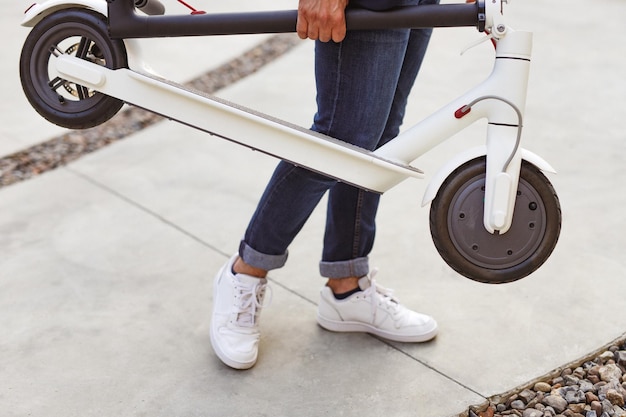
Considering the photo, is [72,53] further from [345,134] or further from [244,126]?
[345,134]

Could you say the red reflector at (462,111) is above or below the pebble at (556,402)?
above

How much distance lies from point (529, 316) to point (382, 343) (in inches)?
17.7

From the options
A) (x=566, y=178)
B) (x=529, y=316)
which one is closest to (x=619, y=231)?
(x=566, y=178)

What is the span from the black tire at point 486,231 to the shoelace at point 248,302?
0.64m

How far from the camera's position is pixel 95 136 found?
12.8ft

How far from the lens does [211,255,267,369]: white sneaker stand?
93.0 inches

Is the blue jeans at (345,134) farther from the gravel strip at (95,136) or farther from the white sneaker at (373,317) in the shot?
the gravel strip at (95,136)

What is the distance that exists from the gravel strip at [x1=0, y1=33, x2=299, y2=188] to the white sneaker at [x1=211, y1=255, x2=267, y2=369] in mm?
1408

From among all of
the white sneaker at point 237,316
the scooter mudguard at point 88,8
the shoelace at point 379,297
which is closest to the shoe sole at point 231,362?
the white sneaker at point 237,316

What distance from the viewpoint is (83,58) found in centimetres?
199

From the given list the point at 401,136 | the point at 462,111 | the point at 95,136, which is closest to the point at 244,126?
the point at 401,136

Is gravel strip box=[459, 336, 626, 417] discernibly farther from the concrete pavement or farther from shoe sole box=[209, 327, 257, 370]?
shoe sole box=[209, 327, 257, 370]

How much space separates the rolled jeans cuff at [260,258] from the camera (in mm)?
2332

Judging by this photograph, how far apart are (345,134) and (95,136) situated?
2.13m
